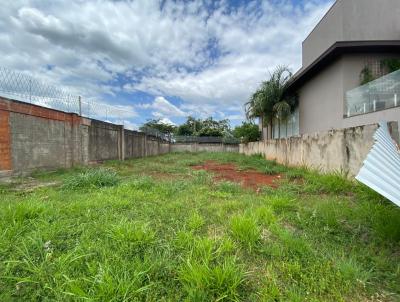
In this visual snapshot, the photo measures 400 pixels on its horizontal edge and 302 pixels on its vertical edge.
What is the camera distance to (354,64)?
7895mm

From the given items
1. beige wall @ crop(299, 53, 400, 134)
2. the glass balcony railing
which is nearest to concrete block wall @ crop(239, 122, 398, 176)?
beige wall @ crop(299, 53, 400, 134)

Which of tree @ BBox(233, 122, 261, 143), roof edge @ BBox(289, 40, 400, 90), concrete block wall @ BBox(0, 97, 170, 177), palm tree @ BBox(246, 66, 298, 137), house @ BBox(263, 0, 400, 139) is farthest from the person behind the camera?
tree @ BBox(233, 122, 261, 143)

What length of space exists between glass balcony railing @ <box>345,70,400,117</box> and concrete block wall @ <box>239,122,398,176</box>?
2.08 meters

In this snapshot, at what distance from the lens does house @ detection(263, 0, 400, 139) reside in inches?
269

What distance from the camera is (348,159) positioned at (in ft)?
15.7

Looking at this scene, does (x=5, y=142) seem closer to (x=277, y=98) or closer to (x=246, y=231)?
(x=246, y=231)

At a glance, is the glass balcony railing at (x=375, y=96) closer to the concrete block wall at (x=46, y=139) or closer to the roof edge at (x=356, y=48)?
the roof edge at (x=356, y=48)

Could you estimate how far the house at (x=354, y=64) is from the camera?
22.4 feet

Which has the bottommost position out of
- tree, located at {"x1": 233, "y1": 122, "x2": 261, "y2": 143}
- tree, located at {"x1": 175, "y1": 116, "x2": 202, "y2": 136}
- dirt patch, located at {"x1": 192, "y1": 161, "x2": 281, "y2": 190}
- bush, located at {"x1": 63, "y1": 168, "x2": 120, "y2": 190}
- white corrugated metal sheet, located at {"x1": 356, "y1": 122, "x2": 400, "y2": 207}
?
dirt patch, located at {"x1": 192, "y1": 161, "x2": 281, "y2": 190}

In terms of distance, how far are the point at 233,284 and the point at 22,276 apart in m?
1.65

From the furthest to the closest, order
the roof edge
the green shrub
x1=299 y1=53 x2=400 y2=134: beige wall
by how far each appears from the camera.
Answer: x1=299 y1=53 x2=400 y2=134: beige wall
the roof edge
the green shrub

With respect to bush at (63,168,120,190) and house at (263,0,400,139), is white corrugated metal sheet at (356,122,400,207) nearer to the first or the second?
bush at (63,168,120,190)

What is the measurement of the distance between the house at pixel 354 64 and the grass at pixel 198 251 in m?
4.71

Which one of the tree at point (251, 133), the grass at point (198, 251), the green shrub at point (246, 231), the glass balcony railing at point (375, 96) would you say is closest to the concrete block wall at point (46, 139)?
the grass at point (198, 251)
